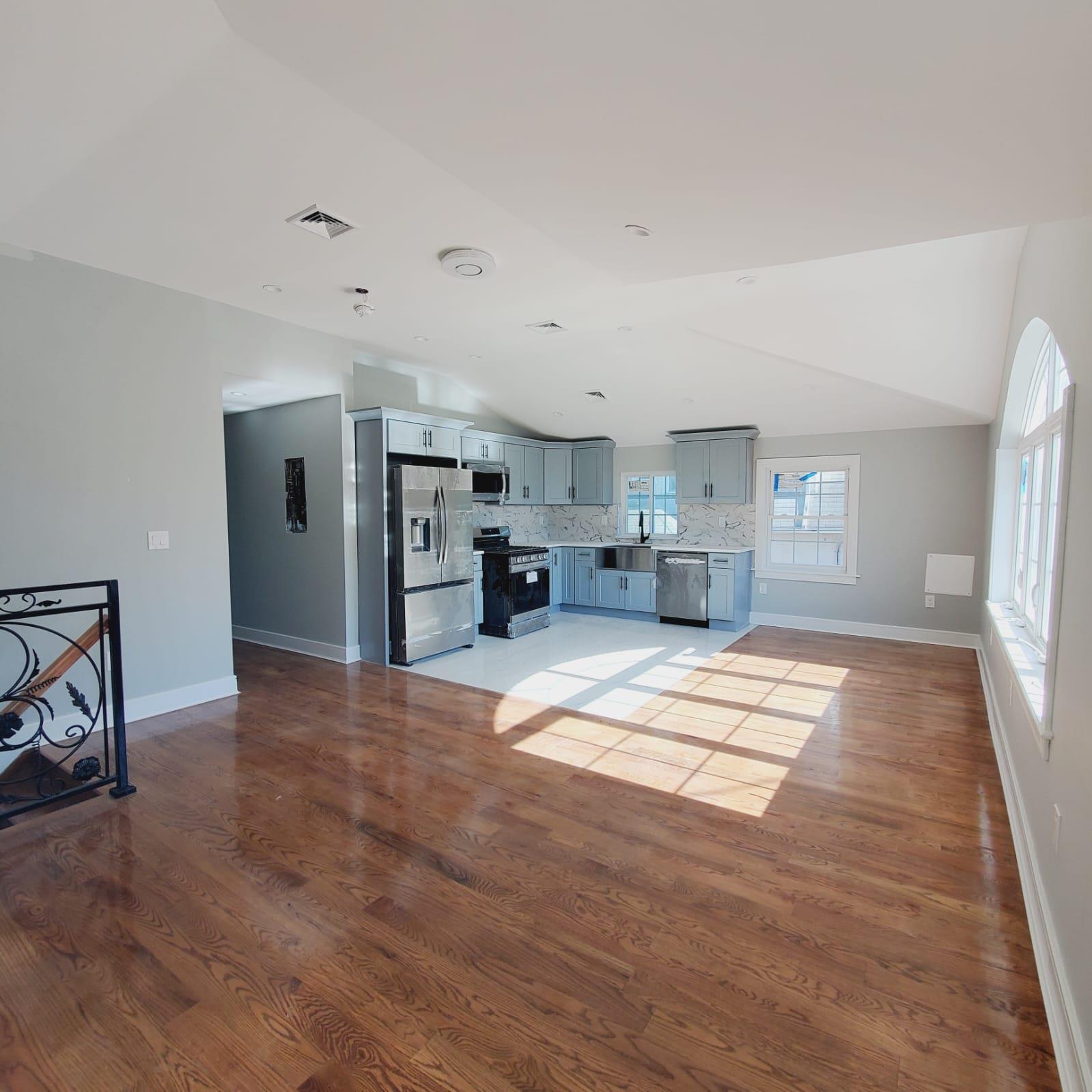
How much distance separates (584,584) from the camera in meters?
7.54

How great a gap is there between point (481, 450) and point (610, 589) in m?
2.38

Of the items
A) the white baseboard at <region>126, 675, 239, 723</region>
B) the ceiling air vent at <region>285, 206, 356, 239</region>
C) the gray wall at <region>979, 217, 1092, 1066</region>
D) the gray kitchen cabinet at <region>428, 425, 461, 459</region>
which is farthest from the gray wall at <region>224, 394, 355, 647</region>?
the gray wall at <region>979, 217, 1092, 1066</region>

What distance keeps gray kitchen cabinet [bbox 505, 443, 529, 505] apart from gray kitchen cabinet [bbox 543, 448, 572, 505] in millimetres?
481

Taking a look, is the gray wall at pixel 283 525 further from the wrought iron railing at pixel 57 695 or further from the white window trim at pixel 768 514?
the white window trim at pixel 768 514

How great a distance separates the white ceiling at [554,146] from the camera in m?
1.20

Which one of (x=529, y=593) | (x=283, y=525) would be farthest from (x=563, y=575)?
(x=283, y=525)

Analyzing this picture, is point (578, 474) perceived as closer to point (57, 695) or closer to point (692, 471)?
point (692, 471)

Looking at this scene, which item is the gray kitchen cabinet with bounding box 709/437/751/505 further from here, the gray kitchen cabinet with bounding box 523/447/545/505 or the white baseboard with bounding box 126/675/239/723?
the white baseboard with bounding box 126/675/239/723

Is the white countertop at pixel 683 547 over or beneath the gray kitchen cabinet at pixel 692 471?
beneath

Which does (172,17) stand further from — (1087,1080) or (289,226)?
(1087,1080)

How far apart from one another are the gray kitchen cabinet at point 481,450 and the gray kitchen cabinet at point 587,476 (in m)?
1.30

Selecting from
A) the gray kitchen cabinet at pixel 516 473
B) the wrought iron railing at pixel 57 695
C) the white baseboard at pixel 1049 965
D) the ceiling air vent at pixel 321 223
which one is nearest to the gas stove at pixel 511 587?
the gray kitchen cabinet at pixel 516 473

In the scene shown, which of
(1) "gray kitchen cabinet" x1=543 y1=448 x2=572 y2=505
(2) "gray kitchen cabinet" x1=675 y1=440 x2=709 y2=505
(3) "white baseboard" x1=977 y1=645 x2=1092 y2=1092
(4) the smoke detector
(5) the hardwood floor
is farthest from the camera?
(1) "gray kitchen cabinet" x1=543 y1=448 x2=572 y2=505

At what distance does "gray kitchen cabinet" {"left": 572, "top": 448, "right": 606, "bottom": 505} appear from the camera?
7781 mm
